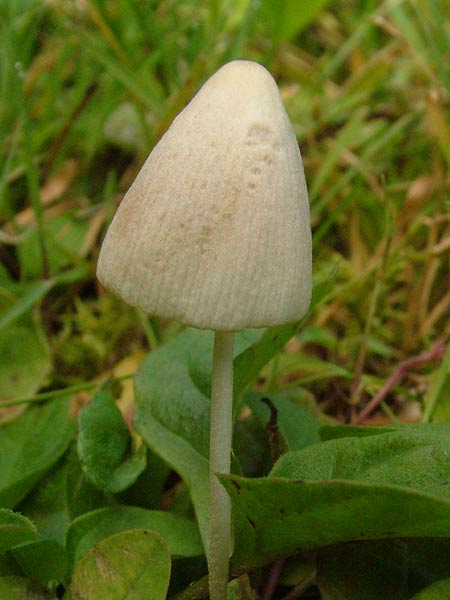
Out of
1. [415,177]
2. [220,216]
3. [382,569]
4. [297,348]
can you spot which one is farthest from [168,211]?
[415,177]

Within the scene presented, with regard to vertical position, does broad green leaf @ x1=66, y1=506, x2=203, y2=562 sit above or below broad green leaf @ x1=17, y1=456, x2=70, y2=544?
above

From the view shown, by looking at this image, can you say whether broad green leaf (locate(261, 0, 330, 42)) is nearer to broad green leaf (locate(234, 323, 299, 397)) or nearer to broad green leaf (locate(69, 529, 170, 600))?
broad green leaf (locate(234, 323, 299, 397))

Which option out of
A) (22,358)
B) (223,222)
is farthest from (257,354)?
(22,358)

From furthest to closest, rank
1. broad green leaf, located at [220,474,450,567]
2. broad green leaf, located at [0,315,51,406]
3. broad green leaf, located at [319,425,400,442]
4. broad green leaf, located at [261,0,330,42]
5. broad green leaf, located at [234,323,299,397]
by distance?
broad green leaf, located at [261,0,330,42], broad green leaf, located at [0,315,51,406], broad green leaf, located at [234,323,299,397], broad green leaf, located at [319,425,400,442], broad green leaf, located at [220,474,450,567]

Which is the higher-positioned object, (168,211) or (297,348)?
(168,211)

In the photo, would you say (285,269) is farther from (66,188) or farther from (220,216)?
(66,188)

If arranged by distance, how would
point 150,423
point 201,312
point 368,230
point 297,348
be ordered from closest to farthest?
point 201,312 < point 150,423 < point 297,348 < point 368,230

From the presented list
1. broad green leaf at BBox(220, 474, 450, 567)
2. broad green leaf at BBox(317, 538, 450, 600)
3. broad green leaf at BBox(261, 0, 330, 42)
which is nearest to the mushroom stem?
broad green leaf at BBox(220, 474, 450, 567)

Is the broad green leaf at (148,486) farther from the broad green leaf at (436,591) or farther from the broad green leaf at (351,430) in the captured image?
the broad green leaf at (436,591)

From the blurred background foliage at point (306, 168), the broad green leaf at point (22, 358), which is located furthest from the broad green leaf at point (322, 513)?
the broad green leaf at point (22, 358)
